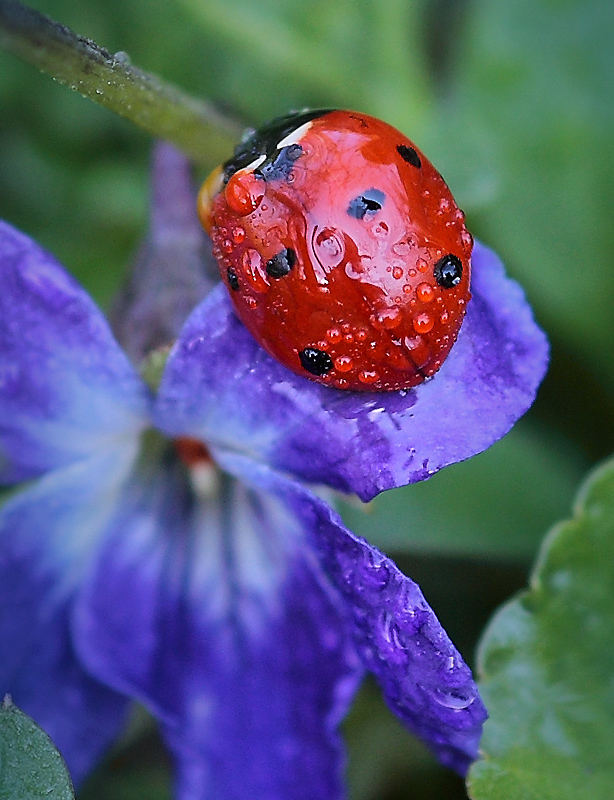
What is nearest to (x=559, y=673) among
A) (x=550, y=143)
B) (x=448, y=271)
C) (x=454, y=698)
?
(x=454, y=698)

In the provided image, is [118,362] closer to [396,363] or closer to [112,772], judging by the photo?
[396,363]

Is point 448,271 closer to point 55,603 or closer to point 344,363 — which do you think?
point 344,363

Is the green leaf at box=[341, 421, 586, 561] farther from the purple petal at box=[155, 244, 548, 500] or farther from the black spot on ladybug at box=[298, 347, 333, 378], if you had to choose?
the black spot on ladybug at box=[298, 347, 333, 378]

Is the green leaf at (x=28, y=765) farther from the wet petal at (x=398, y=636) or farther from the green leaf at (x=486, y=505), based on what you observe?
the green leaf at (x=486, y=505)

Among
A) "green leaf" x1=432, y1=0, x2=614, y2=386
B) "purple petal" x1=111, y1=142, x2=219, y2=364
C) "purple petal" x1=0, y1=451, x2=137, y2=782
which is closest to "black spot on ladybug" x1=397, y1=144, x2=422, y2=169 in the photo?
"purple petal" x1=111, y1=142, x2=219, y2=364

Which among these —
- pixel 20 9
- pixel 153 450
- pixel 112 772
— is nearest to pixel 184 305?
pixel 153 450

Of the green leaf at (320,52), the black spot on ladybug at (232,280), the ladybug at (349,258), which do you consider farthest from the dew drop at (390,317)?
the green leaf at (320,52)
